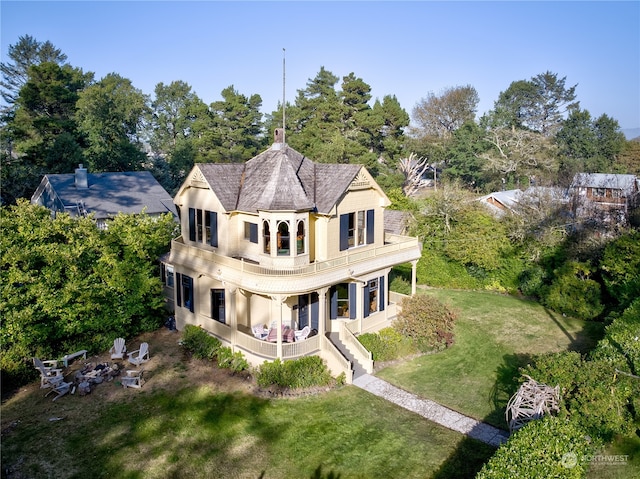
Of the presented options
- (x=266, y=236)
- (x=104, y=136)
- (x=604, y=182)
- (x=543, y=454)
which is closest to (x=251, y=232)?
(x=266, y=236)

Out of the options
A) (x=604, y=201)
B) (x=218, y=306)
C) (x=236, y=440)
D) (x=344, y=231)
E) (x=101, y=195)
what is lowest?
(x=236, y=440)

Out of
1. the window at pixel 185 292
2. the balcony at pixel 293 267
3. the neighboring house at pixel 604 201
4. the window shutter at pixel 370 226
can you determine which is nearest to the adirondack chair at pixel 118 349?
the window at pixel 185 292

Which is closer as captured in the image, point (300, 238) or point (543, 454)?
point (543, 454)

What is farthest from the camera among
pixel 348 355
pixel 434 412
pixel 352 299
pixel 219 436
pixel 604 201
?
pixel 604 201

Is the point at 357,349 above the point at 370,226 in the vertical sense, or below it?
below

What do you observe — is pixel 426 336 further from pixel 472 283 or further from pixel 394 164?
pixel 394 164

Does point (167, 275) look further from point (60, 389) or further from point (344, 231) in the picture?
point (344, 231)

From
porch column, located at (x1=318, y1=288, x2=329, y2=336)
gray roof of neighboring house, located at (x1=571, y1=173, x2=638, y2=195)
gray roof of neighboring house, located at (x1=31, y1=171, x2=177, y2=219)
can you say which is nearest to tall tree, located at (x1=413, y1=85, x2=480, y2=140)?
gray roof of neighboring house, located at (x1=571, y1=173, x2=638, y2=195)

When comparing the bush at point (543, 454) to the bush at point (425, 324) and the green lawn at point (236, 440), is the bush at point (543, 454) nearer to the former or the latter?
the green lawn at point (236, 440)
